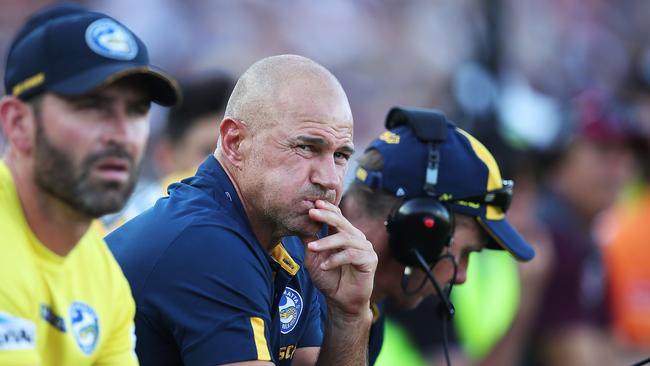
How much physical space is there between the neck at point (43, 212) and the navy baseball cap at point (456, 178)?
65.7 inches

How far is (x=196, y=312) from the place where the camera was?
3.26 metres

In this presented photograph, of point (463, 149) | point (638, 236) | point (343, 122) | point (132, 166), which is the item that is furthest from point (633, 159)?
point (132, 166)

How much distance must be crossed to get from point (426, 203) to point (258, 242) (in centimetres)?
82

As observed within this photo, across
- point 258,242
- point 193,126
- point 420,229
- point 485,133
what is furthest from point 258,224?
point 485,133

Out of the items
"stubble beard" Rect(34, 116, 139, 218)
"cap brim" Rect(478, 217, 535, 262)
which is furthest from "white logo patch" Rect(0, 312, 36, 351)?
"cap brim" Rect(478, 217, 535, 262)

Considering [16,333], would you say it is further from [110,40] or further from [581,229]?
[581,229]

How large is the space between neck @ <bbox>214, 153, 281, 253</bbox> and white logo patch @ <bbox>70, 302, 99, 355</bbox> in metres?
0.71

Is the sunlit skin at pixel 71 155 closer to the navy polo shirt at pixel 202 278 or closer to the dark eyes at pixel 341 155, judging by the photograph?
the navy polo shirt at pixel 202 278

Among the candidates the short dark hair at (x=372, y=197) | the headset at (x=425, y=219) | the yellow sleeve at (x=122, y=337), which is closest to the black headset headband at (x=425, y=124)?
the headset at (x=425, y=219)

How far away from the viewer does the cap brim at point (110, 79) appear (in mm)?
2732

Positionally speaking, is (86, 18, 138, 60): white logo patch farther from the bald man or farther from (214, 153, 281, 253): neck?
(214, 153, 281, 253): neck

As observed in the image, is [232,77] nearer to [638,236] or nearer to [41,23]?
[638,236]

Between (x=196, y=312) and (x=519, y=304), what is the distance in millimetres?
4400

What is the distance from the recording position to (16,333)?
8.77 feet
